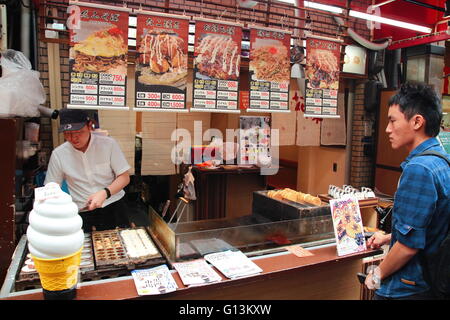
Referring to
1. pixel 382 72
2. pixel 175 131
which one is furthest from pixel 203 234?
pixel 382 72

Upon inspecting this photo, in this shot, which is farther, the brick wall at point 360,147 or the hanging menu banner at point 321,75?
the brick wall at point 360,147

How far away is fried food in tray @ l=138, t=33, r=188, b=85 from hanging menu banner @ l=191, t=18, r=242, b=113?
163 mm

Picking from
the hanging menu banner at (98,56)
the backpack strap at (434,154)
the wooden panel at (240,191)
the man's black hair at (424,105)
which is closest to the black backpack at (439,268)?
the backpack strap at (434,154)

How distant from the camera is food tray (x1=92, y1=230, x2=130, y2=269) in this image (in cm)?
247

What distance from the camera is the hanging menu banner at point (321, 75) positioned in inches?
159

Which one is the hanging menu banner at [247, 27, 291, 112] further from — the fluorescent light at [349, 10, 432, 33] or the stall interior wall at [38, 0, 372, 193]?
the fluorescent light at [349, 10, 432, 33]

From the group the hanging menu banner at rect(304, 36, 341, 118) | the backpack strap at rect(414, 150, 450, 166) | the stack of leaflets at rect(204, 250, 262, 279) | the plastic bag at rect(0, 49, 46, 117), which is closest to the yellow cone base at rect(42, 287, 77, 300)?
the stack of leaflets at rect(204, 250, 262, 279)

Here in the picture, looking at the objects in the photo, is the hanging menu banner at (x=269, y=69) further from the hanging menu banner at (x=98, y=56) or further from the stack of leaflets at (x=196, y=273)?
the stack of leaflets at (x=196, y=273)

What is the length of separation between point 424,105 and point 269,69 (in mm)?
1763

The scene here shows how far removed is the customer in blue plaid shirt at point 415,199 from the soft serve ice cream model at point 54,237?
1.98 meters
